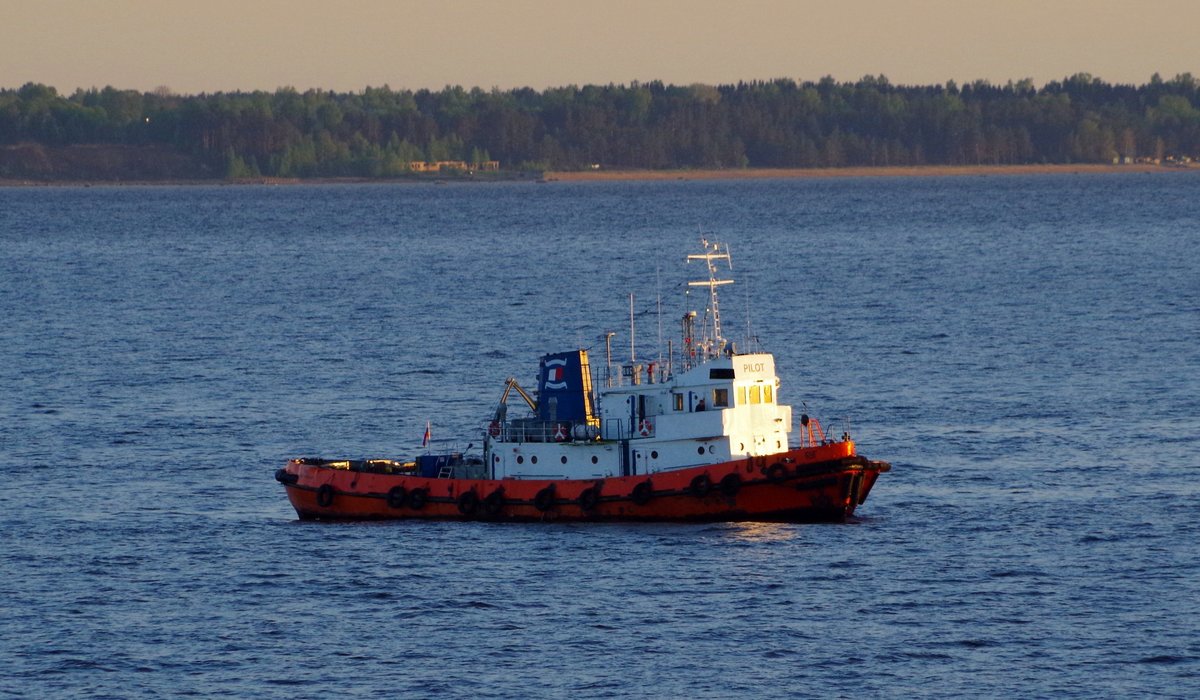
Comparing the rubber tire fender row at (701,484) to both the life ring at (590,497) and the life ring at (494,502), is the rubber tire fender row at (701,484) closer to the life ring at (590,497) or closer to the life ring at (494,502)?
the life ring at (590,497)

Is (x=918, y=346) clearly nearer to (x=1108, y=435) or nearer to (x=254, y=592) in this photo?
(x=1108, y=435)

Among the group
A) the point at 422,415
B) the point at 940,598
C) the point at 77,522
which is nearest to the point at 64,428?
the point at 422,415

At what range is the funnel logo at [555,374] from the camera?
180 ft

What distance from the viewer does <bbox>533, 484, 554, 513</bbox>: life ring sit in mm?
53188

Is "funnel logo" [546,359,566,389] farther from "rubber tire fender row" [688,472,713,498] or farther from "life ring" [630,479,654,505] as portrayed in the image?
"rubber tire fender row" [688,472,713,498]

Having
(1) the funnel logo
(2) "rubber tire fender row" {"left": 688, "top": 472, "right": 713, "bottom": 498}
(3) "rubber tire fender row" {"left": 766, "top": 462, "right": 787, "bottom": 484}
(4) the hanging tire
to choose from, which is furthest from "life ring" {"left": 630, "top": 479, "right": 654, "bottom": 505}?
(1) the funnel logo

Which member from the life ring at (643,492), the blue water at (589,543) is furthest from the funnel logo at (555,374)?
the blue water at (589,543)

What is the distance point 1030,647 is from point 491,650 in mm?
11355

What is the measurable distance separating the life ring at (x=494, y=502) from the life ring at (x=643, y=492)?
382 centimetres

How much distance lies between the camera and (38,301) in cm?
13575

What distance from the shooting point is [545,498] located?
5322cm

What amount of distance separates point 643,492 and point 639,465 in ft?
4.46

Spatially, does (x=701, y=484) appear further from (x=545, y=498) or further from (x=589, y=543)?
(x=545, y=498)

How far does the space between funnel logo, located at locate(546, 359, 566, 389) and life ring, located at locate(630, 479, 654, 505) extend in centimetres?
412
